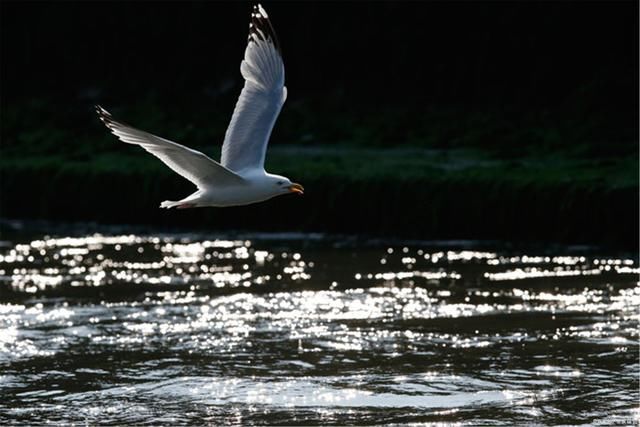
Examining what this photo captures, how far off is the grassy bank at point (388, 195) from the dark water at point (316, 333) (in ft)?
1.65

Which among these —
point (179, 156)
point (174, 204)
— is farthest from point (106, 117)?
point (174, 204)

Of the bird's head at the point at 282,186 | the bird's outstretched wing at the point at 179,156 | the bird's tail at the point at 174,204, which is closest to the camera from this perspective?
the bird's outstretched wing at the point at 179,156

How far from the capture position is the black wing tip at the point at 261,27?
39.1ft

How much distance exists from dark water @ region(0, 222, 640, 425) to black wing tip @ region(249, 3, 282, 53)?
2.81m

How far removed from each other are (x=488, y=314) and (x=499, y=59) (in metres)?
12.8

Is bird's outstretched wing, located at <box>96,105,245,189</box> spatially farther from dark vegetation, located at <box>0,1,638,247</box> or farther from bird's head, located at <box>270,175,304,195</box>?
dark vegetation, located at <box>0,1,638,247</box>

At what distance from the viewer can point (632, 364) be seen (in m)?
13.3

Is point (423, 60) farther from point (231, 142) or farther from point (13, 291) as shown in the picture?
point (231, 142)

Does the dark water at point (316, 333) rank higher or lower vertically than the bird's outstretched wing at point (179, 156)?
lower

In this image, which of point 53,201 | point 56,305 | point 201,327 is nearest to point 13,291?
point 56,305

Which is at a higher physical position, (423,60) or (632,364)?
(423,60)

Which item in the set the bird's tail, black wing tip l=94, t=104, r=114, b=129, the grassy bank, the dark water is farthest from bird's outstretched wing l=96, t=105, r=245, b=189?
the grassy bank

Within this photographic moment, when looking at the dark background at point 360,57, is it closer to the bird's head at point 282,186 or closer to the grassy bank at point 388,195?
the grassy bank at point 388,195

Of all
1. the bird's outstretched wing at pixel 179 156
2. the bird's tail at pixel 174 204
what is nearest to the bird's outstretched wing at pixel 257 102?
the bird's outstretched wing at pixel 179 156
